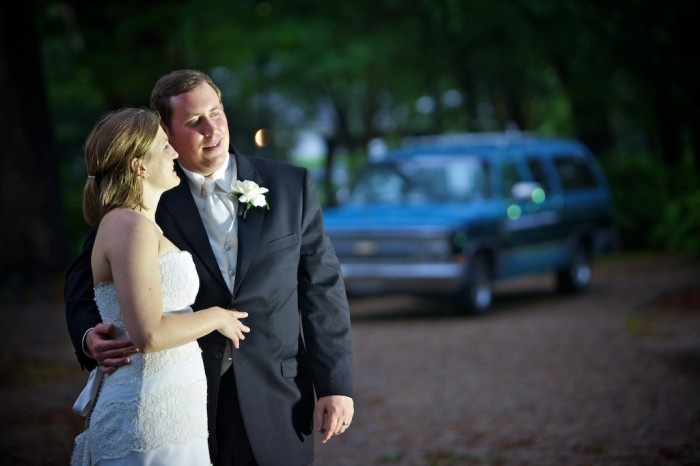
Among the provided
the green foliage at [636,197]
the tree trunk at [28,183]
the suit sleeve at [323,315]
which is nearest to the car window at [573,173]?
the green foliage at [636,197]

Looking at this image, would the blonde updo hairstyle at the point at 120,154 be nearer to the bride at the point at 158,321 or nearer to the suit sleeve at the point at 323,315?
the bride at the point at 158,321

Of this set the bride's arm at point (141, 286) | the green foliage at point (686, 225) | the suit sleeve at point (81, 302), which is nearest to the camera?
the bride's arm at point (141, 286)

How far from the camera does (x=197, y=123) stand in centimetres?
382

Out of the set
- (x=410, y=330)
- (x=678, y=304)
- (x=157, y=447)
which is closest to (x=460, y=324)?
(x=410, y=330)

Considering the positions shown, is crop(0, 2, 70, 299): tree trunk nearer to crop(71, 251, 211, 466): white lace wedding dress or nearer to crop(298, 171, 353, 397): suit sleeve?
crop(298, 171, 353, 397): suit sleeve

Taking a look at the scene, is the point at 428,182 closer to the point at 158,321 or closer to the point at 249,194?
the point at 249,194

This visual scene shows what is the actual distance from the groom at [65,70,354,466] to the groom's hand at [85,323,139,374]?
0.09 m

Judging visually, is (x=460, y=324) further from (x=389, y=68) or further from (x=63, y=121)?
(x=63, y=121)

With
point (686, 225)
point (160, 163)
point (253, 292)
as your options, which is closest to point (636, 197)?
point (686, 225)

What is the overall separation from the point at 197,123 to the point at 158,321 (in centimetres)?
73

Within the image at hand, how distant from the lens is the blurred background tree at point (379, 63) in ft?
50.8

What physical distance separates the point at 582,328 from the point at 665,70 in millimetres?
3759

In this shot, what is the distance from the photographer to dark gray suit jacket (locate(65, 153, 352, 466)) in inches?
150

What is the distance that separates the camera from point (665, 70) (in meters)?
15.3
